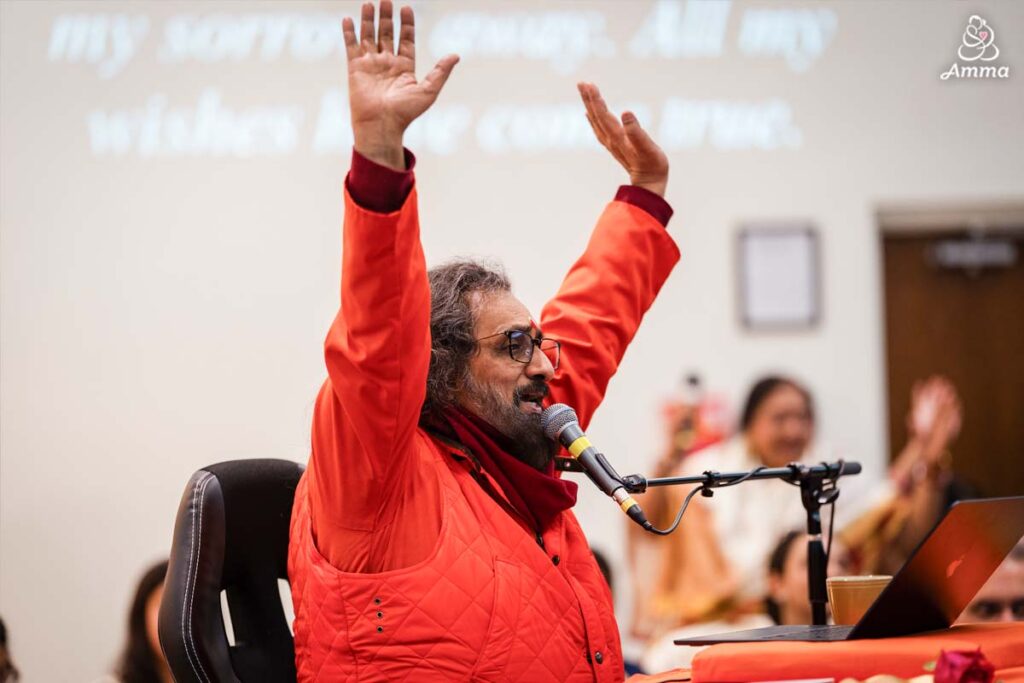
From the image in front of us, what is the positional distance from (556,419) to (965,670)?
2.53 feet

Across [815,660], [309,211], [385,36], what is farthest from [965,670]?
[309,211]

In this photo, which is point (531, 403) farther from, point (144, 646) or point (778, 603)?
point (778, 603)

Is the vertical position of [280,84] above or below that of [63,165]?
above

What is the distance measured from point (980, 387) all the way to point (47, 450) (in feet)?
10.7

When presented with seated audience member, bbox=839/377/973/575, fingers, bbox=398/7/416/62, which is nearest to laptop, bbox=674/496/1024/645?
fingers, bbox=398/7/416/62

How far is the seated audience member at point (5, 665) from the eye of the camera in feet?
10.4

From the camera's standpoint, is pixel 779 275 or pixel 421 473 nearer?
pixel 421 473

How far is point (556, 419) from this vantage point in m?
1.70

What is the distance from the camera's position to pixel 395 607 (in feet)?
5.02

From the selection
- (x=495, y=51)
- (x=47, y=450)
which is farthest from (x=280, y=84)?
(x=47, y=450)

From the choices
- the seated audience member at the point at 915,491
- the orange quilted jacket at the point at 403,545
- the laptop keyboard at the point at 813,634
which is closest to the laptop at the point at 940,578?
the laptop keyboard at the point at 813,634

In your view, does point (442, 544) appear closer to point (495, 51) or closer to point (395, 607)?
point (395, 607)

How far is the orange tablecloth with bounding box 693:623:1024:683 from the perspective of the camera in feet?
3.84

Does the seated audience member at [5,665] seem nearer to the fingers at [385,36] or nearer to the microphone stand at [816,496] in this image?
the microphone stand at [816,496]
